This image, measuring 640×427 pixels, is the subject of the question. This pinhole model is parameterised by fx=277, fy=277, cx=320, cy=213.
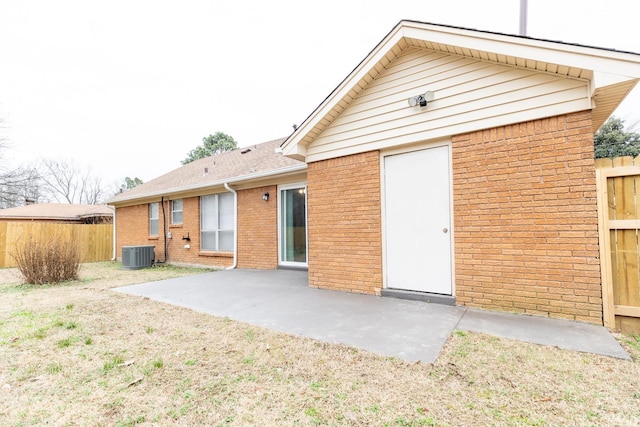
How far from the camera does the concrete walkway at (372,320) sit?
2.99 m

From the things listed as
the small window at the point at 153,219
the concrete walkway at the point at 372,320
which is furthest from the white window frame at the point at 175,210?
the concrete walkway at the point at 372,320

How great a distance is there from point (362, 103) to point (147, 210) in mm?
11135

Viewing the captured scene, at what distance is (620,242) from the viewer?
3396 millimetres

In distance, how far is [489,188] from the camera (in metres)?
4.10

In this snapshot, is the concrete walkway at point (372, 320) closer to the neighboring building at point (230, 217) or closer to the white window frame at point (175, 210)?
the neighboring building at point (230, 217)


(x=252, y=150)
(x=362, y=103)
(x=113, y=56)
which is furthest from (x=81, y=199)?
(x=362, y=103)

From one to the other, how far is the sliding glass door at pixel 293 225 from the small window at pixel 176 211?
5142 mm

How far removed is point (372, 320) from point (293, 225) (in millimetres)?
4514

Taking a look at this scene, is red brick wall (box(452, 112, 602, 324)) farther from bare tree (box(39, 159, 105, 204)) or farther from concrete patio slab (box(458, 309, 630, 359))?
bare tree (box(39, 159, 105, 204))

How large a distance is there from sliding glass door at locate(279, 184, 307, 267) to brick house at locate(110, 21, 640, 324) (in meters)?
1.82

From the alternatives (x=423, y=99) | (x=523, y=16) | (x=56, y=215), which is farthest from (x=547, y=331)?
(x=56, y=215)

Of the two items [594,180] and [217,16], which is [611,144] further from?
[217,16]

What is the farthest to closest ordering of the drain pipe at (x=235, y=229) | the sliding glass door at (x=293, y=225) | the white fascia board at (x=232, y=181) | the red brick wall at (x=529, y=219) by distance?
the drain pipe at (x=235, y=229) → the sliding glass door at (x=293, y=225) → the white fascia board at (x=232, y=181) → the red brick wall at (x=529, y=219)

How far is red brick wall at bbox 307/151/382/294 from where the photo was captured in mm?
5152
